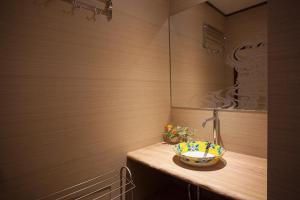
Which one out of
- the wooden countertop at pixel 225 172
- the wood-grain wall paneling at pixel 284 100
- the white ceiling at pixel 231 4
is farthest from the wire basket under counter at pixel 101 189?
the white ceiling at pixel 231 4

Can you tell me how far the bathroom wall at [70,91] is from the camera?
0.86m

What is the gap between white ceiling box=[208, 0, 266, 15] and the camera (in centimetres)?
115

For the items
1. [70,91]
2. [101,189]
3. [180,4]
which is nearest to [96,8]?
[70,91]

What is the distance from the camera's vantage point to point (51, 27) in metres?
0.96

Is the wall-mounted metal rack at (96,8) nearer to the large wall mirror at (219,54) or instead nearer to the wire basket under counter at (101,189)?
the large wall mirror at (219,54)

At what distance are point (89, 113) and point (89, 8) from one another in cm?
62

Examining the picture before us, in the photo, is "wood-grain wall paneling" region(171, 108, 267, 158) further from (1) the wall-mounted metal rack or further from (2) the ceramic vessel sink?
(1) the wall-mounted metal rack

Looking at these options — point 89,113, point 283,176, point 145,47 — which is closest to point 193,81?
point 145,47

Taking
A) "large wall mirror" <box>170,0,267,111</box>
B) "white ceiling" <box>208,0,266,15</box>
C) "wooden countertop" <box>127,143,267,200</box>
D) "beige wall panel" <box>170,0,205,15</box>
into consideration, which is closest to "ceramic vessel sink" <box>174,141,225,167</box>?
"wooden countertop" <box>127,143,267,200</box>

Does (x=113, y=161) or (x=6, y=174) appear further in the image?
(x=113, y=161)

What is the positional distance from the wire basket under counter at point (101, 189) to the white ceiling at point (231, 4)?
1241 millimetres

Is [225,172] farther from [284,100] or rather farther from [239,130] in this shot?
[284,100]

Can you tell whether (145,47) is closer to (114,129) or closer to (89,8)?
(89,8)

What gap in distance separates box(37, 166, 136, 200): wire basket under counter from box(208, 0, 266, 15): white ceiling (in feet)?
4.07
